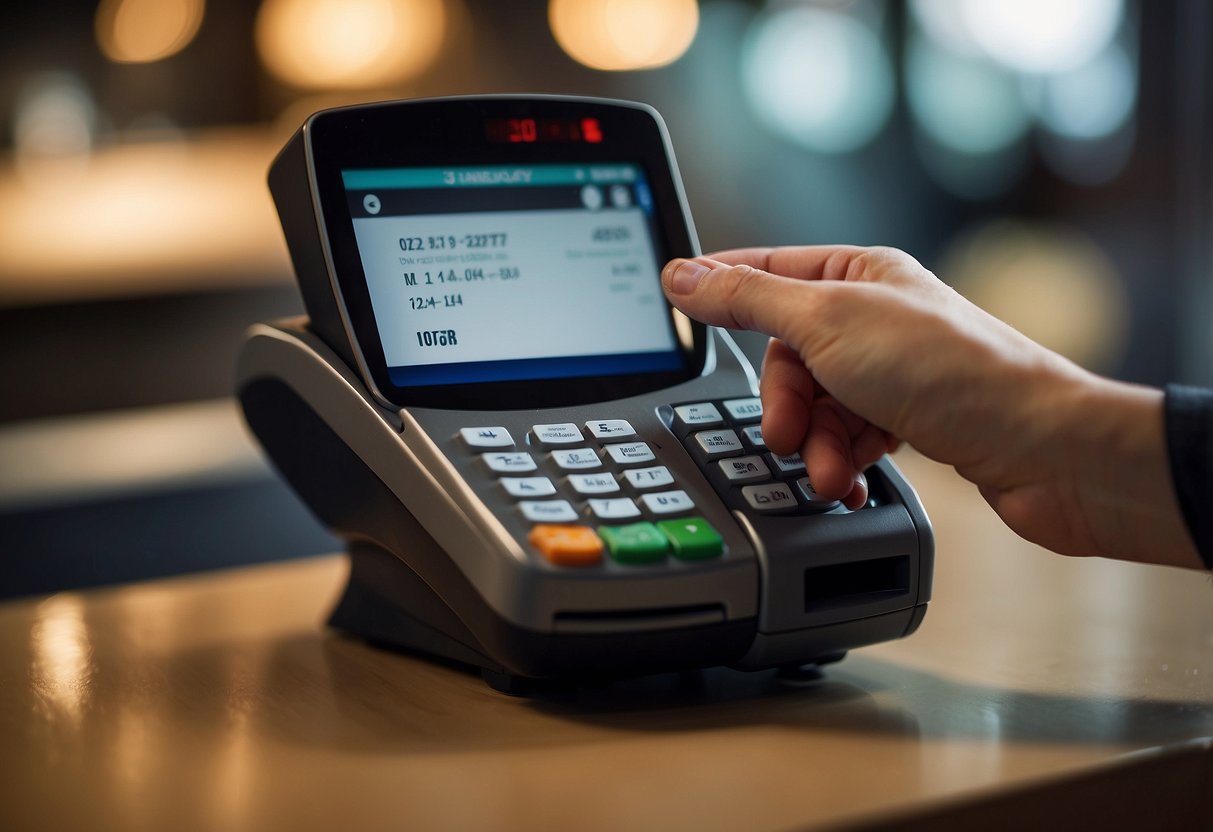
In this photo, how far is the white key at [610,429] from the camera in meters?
0.58

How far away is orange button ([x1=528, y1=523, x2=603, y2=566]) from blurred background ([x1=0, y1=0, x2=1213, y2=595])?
161 cm

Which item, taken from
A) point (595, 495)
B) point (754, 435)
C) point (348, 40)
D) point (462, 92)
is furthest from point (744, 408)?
point (348, 40)

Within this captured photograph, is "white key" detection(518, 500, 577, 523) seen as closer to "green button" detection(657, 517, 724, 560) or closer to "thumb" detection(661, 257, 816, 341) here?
"green button" detection(657, 517, 724, 560)

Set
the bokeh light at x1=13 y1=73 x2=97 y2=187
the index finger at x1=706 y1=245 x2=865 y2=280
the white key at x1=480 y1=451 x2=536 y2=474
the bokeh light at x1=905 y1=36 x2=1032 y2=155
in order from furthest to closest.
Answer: the bokeh light at x1=905 y1=36 x2=1032 y2=155
the bokeh light at x1=13 y1=73 x2=97 y2=187
the index finger at x1=706 y1=245 x2=865 y2=280
the white key at x1=480 y1=451 x2=536 y2=474

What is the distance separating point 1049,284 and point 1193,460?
8.86 ft

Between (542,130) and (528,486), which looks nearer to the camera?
(528,486)

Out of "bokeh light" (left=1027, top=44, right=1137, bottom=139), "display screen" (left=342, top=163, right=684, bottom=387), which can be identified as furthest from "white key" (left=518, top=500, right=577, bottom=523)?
"bokeh light" (left=1027, top=44, right=1137, bottom=139)

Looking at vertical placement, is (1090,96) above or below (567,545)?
below

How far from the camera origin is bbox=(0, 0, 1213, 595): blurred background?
7.35 feet

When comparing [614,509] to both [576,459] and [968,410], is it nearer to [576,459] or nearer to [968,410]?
[576,459]

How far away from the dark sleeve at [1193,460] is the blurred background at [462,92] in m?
1.73

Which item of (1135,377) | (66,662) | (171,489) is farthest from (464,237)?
(1135,377)

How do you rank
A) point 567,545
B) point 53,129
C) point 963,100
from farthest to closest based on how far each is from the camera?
point 963,100 → point 53,129 → point 567,545

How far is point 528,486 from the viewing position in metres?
0.53
